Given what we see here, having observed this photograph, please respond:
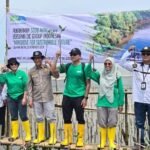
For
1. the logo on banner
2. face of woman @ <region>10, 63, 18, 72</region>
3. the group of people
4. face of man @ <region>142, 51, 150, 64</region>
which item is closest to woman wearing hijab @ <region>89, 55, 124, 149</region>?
the group of people

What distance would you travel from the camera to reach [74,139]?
879 cm

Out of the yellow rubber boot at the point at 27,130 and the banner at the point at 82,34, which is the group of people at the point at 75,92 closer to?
the yellow rubber boot at the point at 27,130

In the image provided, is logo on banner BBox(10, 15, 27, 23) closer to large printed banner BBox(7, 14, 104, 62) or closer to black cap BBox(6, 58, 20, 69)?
large printed banner BBox(7, 14, 104, 62)

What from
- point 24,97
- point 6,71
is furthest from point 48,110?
point 6,71

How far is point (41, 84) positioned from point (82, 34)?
1.59 metres

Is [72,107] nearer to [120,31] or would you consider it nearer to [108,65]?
[108,65]

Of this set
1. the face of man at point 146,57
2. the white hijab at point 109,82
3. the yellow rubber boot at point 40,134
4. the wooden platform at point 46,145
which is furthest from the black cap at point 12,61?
the face of man at point 146,57

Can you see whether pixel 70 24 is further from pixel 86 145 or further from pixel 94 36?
pixel 86 145

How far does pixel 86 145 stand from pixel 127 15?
253 centimetres

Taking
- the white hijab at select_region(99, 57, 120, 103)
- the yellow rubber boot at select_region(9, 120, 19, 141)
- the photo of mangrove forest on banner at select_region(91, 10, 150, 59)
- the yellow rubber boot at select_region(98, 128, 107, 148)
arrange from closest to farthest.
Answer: the white hijab at select_region(99, 57, 120, 103) → the yellow rubber boot at select_region(98, 128, 107, 148) → the yellow rubber boot at select_region(9, 120, 19, 141) → the photo of mangrove forest on banner at select_region(91, 10, 150, 59)

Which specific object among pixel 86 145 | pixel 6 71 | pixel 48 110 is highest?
pixel 6 71

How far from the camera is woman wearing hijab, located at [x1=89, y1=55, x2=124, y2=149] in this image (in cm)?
784

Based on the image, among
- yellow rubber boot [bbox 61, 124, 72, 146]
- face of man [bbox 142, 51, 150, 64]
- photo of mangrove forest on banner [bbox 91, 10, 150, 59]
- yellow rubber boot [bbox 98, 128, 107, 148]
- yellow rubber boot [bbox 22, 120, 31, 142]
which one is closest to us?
face of man [bbox 142, 51, 150, 64]

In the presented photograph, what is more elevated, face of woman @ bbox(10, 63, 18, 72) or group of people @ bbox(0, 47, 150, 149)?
face of woman @ bbox(10, 63, 18, 72)
